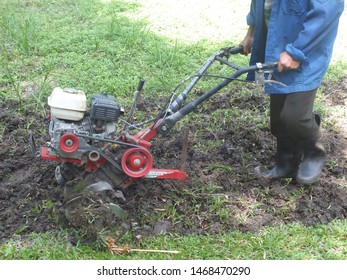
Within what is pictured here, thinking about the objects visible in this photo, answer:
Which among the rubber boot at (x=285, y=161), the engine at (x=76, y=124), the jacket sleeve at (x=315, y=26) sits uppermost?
the jacket sleeve at (x=315, y=26)

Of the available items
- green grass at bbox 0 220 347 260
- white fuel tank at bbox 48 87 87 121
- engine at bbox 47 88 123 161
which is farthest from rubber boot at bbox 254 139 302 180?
white fuel tank at bbox 48 87 87 121

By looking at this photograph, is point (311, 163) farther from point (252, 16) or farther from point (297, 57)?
point (252, 16)

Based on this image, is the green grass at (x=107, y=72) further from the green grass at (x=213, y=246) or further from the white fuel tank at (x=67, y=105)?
the white fuel tank at (x=67, y=105)

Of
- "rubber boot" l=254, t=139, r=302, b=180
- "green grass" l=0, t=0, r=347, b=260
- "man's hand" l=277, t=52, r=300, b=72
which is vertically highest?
"man's hand" l=277, t=52, r=300, b=72

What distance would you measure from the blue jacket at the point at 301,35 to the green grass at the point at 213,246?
93cm

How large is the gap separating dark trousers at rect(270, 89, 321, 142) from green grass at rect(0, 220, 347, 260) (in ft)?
2.15

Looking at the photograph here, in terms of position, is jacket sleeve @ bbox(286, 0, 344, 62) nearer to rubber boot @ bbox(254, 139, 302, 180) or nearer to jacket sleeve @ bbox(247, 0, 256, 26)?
jacket sleeve @ bbox(247, 0, 256, 26)

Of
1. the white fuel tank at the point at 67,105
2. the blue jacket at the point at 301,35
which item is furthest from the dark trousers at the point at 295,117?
the white fuel tank at the point at 67,105

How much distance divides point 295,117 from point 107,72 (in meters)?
2.48

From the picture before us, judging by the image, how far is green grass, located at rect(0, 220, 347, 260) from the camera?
10.5ft

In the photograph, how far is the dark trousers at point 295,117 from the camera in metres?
3.50

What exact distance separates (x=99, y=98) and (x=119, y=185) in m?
0.57

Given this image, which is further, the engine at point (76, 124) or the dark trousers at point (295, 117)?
the dark trousers at point (295, 117)

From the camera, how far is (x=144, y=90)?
5.26m
